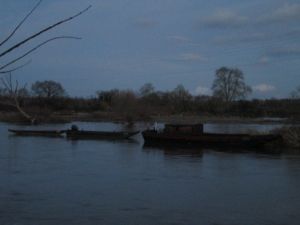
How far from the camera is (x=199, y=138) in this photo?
178 ft

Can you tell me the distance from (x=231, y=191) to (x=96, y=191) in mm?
5890

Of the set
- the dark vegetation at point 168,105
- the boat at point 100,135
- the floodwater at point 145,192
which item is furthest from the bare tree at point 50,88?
the floodwater at point 145,192

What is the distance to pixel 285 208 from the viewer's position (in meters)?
18.8

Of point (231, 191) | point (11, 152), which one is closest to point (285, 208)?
point (231, 191)

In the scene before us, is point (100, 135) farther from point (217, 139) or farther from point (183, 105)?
point (183, 105)

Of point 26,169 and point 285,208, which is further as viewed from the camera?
point 26,169

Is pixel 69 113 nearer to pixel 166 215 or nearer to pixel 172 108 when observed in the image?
pixel 172 108

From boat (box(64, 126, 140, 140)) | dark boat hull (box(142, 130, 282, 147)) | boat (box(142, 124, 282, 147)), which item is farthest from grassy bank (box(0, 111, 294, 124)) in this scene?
dark boat hull (box(142, 130, 282, 147))

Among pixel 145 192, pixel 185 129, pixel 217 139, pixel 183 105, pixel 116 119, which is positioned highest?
pixel 183 105

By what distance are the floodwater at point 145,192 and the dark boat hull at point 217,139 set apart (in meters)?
17.4

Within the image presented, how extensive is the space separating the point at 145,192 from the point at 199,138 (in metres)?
33.1

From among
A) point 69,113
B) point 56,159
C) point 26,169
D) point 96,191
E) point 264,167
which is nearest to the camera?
point 96,191

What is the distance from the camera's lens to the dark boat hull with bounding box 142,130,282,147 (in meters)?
52.8

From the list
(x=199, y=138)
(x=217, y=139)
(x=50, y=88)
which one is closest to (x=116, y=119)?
(x=50, y=88)
